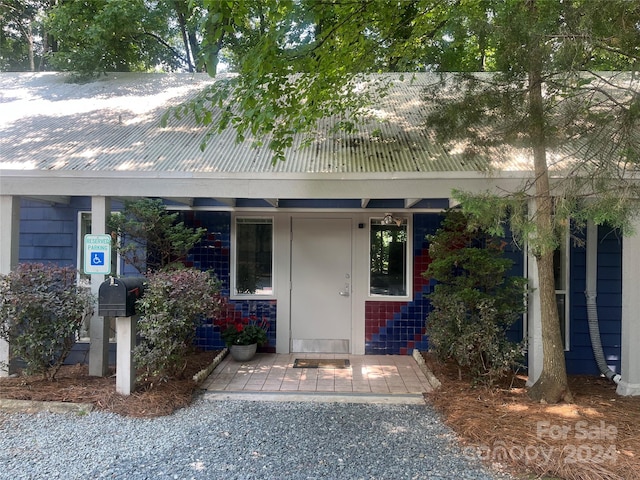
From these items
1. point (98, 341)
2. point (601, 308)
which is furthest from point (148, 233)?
point (601, 308)

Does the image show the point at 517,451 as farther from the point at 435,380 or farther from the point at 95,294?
the point at 95,294

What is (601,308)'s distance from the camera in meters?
5.77

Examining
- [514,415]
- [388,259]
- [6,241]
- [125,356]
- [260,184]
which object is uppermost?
[260,184]

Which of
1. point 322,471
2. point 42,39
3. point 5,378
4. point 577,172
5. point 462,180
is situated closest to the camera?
point 322,471

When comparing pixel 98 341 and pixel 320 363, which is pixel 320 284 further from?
pixel 98 341

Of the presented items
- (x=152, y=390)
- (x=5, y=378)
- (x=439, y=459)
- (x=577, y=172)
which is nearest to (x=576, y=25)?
(x=577, y=172)

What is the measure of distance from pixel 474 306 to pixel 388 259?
6.19ft

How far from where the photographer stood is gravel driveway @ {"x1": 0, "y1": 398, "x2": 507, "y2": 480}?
2.97m

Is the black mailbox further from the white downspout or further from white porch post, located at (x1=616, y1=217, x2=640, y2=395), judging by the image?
the white downspout

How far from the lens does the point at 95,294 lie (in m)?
4.62

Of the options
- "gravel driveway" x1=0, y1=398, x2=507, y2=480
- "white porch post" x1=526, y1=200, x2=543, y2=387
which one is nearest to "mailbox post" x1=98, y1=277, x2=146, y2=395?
"gravel driveway" x1=0, y1=398, x2=507, y2=480

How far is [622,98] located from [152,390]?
19.0 feet

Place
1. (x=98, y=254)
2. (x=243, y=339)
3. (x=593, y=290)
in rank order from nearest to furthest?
(x=98, y=254) < (x=593, y=290) < (x=243, y=339)

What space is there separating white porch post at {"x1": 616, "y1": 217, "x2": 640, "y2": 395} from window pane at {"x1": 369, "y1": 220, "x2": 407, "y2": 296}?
274 centimetres
